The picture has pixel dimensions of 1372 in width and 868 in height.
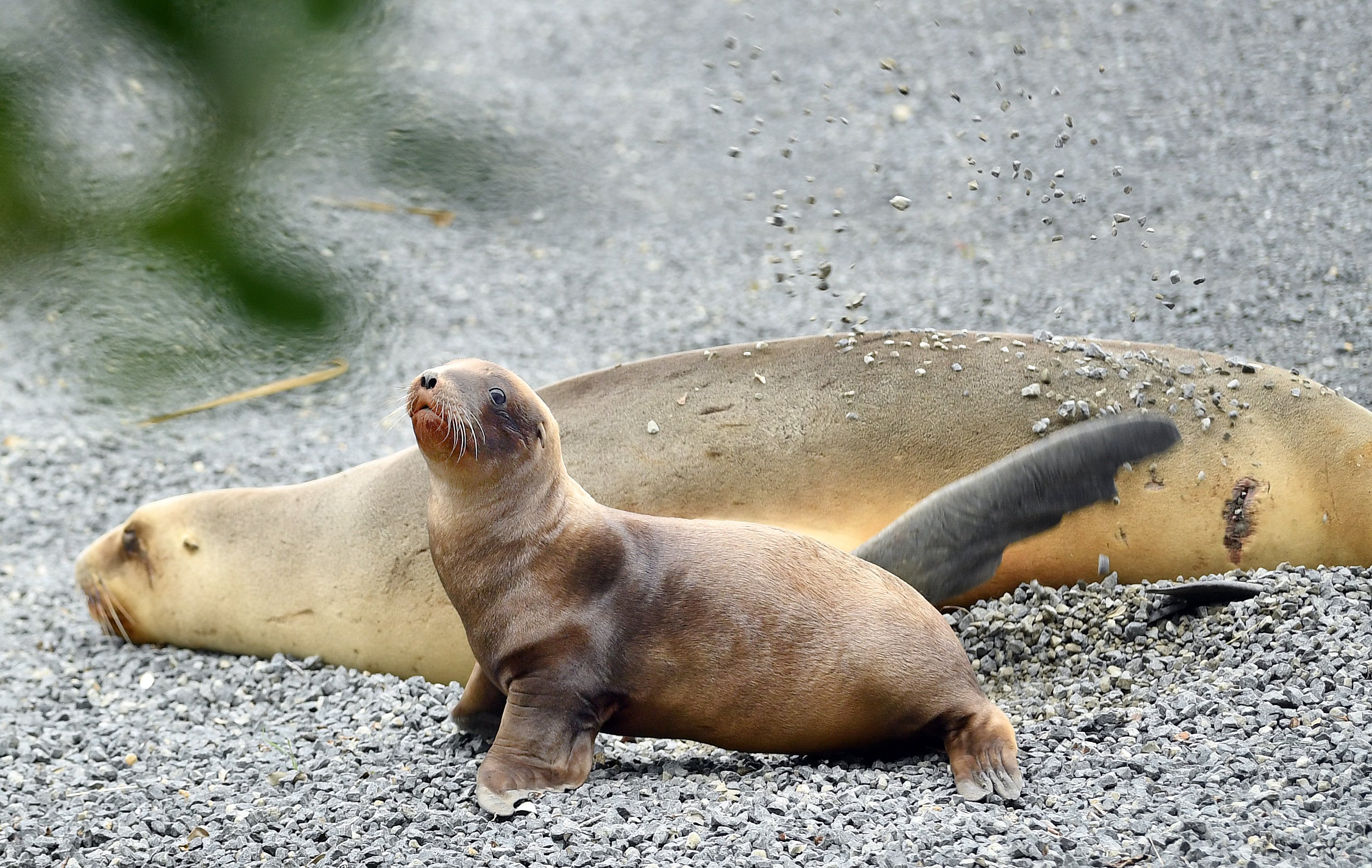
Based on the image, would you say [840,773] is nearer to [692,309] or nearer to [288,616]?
[288,616]

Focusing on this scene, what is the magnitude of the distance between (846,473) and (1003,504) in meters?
0.73

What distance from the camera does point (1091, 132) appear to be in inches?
324

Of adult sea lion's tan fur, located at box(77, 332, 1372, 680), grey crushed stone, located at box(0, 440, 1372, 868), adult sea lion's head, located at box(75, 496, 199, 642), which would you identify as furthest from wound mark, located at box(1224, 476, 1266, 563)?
adult sea lion's head, located at box(75, 496, 199, 642)

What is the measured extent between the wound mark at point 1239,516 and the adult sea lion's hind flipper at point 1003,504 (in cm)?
56

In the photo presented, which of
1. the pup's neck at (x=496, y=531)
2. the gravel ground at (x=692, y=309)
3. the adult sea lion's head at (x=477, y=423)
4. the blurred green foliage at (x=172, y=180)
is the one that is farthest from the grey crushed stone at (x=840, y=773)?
the blurred green foliage at (x=172, y=180)

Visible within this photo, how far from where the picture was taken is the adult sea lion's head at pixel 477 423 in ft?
9.18

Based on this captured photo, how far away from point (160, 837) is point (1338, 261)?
5619 millimetres

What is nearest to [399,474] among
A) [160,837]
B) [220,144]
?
[160,837]

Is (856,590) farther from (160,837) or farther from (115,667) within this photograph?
(115,667)

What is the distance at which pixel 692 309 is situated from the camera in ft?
24.5

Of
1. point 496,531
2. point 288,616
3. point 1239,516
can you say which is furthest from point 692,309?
point 496,531

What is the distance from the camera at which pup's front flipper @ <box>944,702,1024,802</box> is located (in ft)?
8.86

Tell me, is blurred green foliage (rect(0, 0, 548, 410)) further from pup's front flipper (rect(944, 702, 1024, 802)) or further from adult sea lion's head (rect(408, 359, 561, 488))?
pup's front flipper (rect(944, 702, 1024, 802))

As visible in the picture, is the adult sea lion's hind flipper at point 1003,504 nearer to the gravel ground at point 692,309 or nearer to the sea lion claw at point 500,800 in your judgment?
the gravel ground at point 692,309
